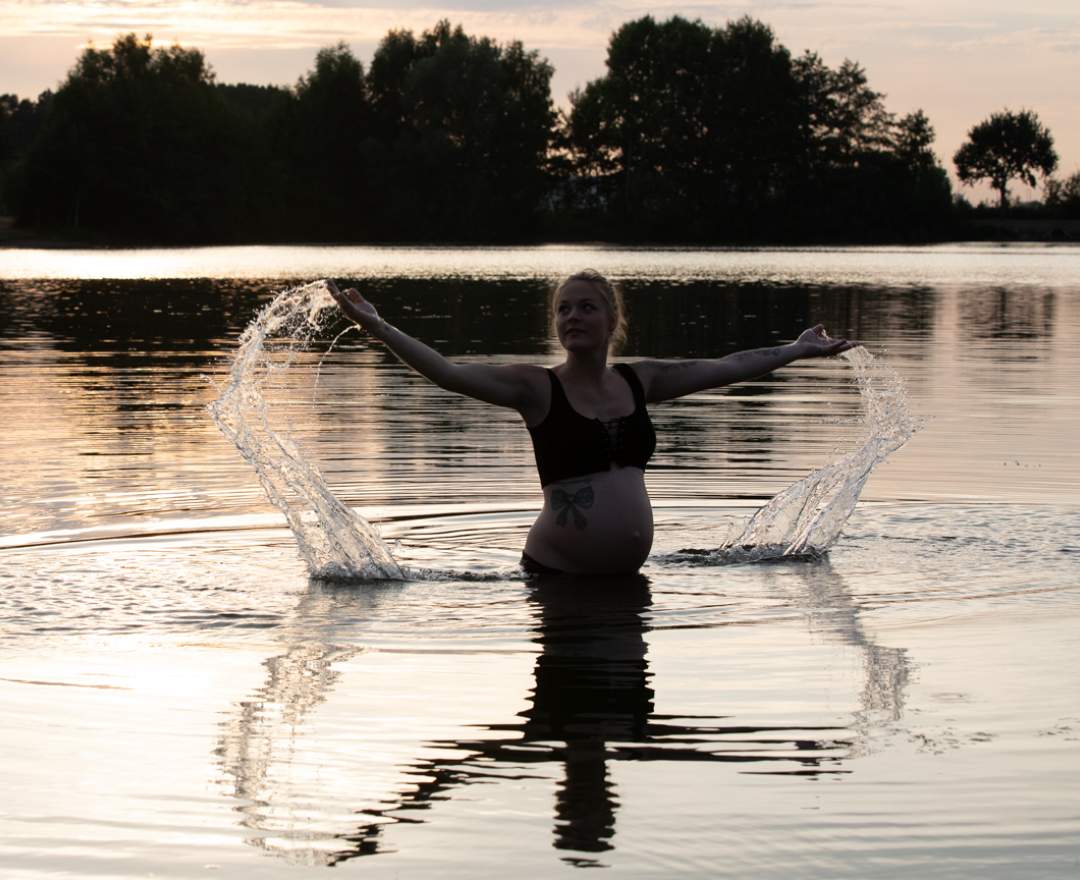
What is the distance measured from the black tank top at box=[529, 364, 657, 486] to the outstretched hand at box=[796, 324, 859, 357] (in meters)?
0.90

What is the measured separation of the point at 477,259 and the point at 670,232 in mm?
49433

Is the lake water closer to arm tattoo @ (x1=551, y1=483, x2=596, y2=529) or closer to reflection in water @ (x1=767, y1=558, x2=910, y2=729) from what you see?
reflection in water @ (x1=767, y1=558, x2=910, y2=729)

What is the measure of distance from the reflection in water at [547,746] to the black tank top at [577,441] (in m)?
1.23

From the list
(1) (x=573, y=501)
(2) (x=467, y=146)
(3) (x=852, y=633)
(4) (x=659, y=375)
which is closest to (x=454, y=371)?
(1) (x=573, y=501)

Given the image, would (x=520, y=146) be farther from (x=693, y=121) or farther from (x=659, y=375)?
(x=659, y=375)

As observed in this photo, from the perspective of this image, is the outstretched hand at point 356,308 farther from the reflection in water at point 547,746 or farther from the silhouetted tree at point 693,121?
the silhouetted tree at point 693,121

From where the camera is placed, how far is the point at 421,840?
493 centimetres

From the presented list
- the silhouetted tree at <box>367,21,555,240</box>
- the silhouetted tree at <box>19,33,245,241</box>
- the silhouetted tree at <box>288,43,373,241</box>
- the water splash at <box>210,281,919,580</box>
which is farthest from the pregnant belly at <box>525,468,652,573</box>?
the silhouetted tree at <box>288,43,373,241</box>

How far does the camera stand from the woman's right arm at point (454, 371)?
7.95m

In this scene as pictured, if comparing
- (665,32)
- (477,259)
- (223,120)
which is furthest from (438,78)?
(477,259)

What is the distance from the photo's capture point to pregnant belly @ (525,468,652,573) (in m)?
8.84

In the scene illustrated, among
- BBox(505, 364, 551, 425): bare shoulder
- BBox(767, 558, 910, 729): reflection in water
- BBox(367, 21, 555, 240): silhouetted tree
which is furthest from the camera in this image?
BBox(367, 21, 555, 240): silhouetted tree

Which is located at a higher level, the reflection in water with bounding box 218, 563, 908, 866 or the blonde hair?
the blonde hair

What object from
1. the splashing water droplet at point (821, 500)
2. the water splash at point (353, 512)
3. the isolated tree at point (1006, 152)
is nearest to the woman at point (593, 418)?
the water splash at point (353, 512)
